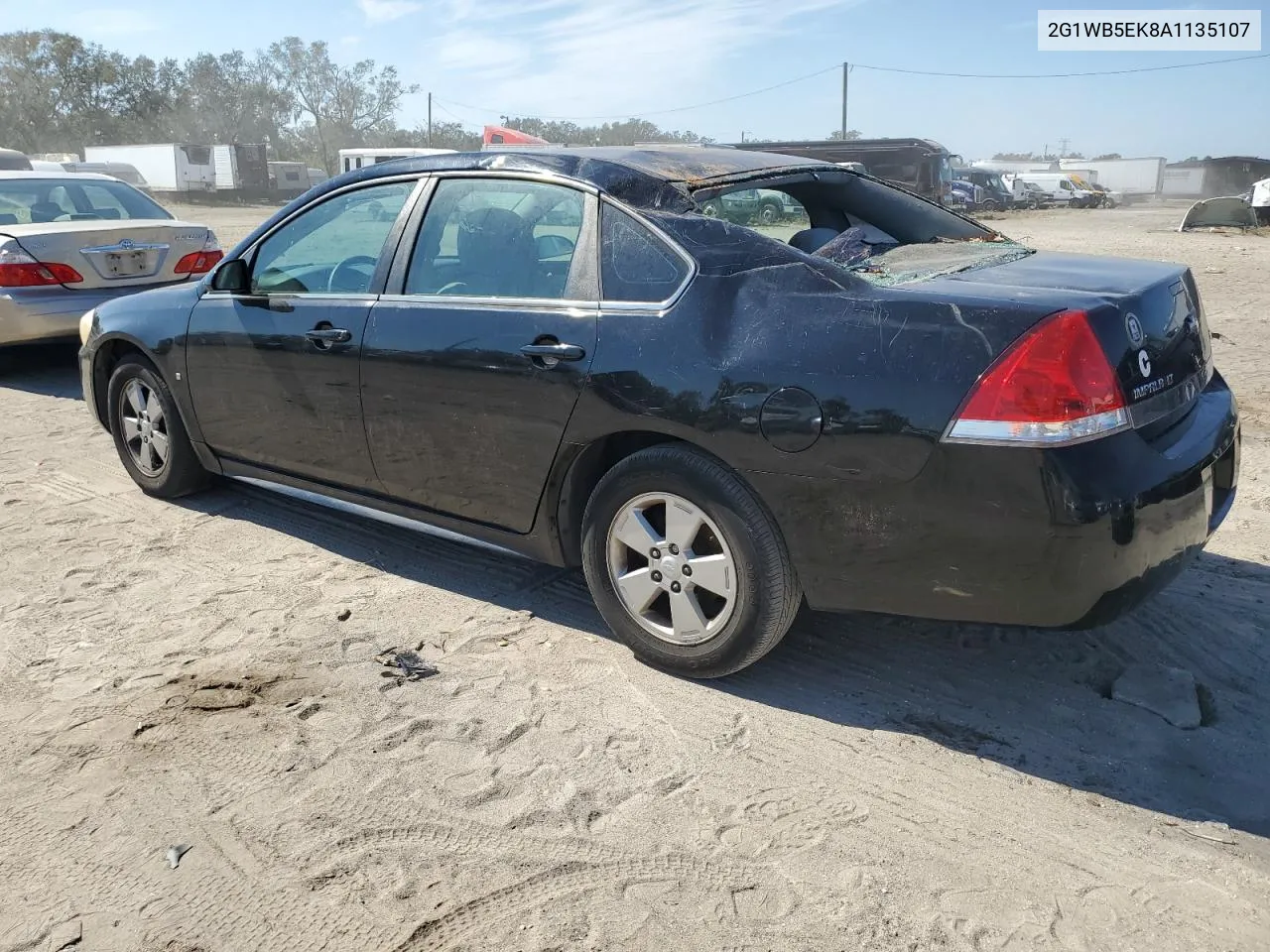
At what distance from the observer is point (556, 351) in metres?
3.45

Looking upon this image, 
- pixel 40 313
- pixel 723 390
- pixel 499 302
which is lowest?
pixel 723 390

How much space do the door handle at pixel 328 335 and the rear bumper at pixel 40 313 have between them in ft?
14.4

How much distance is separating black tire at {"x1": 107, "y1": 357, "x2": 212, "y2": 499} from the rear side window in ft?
8.43

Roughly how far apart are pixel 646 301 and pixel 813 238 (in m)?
1.14

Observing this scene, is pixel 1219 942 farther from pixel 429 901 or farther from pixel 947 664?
pixel 429 901

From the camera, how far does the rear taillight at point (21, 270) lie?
25.4ft

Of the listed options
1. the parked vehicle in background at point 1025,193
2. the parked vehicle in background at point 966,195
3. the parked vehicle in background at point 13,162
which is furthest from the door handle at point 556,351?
the parked vehicle in background at point 1025,193

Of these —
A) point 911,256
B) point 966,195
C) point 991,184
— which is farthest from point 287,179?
point 911,256

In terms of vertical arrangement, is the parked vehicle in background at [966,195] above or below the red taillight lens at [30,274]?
above

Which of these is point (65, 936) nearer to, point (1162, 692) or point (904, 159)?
point (1162, 692)

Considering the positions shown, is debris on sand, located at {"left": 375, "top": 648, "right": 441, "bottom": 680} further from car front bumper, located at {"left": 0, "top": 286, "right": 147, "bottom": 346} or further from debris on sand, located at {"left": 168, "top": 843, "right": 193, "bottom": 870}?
car front bumper, located at {"left": 0, "top": 286, "right": 147, "bottom": 346}

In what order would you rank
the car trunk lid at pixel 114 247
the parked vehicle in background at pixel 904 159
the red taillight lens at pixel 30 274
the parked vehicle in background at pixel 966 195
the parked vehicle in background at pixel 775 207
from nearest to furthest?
the parked vehicle in background at pixel 775 207 → the red taillight lens at pixel 30 274 → the car trunk lid at pixel 114 247 → the parked vehicle in background at pixel 904 159 → the parked vehicle in background at pixel 966 195

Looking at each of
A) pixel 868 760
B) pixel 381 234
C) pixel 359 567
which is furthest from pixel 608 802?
pixel 381 234

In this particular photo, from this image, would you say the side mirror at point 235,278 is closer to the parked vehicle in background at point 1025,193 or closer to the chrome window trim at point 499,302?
the chrome window trim at point 499,302
